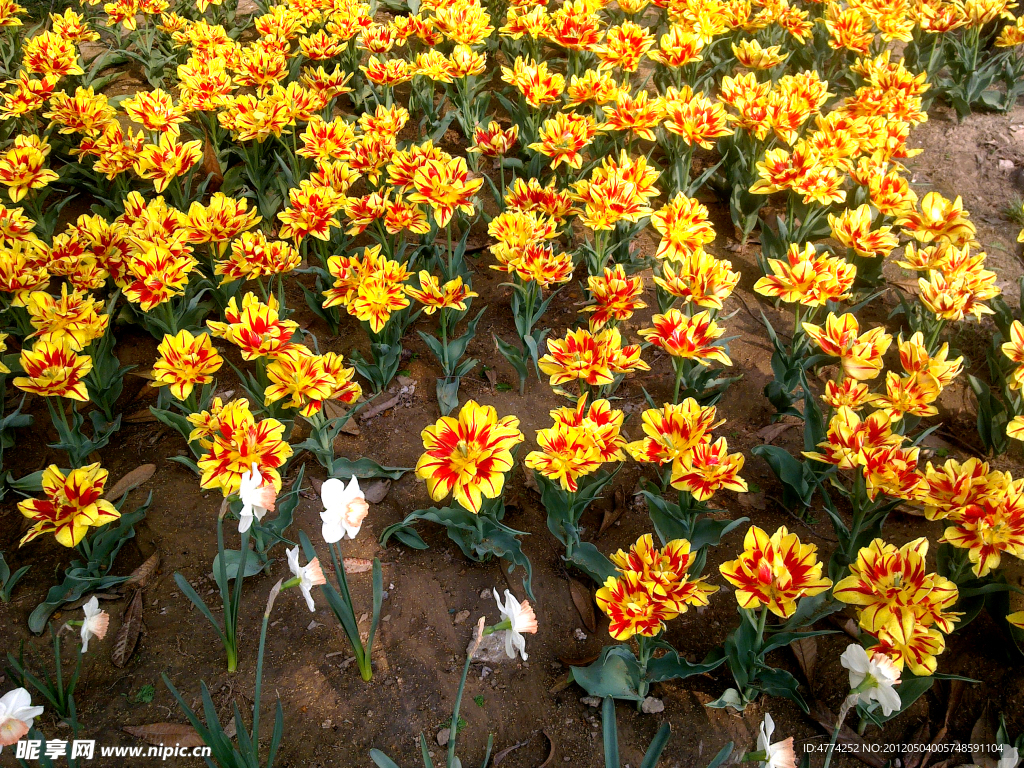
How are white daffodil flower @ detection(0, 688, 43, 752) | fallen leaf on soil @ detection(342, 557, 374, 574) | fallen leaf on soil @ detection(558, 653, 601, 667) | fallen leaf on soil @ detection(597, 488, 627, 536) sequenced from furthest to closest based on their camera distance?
1. fallen leaf on soil @ detection(597, 488, 627, 536)
2. fallen leaf on soil @ detection(342, 557, 374, 574)
3. fallen leaf on soil @ detection(558, 653, 601, 667)
4. white daffodil flower @ detection(0, 688, 43, 752)

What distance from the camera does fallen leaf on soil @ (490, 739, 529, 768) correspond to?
7.34 ft

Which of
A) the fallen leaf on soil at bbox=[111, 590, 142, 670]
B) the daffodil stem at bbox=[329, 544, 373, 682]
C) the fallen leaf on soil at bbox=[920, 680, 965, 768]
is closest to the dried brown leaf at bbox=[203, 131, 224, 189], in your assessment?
the fallen leaf on soil at bbox=[111, 590, 142, 670]

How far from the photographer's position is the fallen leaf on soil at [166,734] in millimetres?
2219

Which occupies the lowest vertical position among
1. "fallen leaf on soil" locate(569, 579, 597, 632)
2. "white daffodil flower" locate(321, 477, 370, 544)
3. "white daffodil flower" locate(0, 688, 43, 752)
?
"fallen leaf on soil" locate(569, 579, 597, 632)

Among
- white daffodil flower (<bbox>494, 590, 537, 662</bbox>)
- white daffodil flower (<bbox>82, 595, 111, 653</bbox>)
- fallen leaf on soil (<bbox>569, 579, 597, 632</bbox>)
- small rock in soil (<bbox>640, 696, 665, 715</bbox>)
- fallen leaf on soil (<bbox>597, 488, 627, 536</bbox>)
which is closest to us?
white daffodil flower (<bbox>494, 590, 537, 662</bbox>)

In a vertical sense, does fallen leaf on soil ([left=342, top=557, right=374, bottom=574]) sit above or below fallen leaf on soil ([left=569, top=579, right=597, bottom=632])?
above

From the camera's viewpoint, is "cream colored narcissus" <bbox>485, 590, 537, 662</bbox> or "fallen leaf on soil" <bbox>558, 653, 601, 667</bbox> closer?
"cream colored narcissus" <bbox>485, 590, 537, 662</bbox>

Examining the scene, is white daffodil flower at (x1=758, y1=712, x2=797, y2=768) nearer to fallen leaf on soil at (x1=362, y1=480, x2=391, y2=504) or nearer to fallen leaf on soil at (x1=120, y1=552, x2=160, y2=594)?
fallen leaf on soil at (x1=362, y1=480, x2=391, y2=504)

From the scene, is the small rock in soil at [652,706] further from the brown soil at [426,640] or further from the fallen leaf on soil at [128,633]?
the fallen leaf on soil at [128,633]

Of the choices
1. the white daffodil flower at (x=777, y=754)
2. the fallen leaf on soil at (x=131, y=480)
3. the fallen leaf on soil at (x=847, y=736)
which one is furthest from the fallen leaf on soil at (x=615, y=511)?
the fallen leaf on soil at (x=131, y=480)

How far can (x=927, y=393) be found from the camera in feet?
8.21

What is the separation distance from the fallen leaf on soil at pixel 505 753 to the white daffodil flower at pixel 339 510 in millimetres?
857

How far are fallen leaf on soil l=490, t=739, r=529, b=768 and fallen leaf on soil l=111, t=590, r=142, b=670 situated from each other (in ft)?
3.87

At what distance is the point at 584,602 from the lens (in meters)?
2.60
